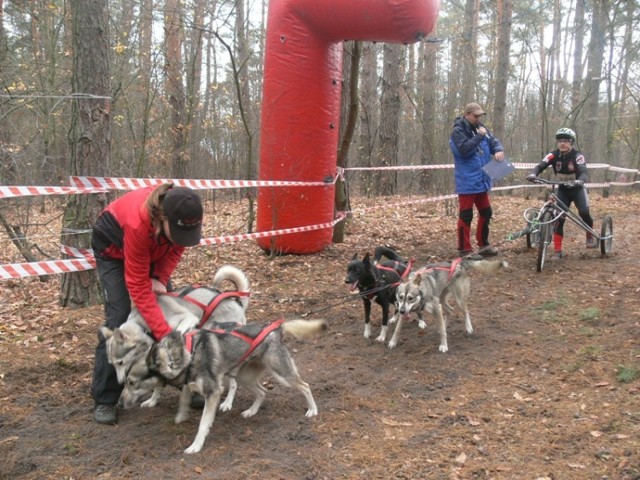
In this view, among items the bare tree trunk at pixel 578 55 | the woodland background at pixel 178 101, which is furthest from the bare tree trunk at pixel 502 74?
the bare tree trunk at pixel 578 55

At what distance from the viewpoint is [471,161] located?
27.9 feet

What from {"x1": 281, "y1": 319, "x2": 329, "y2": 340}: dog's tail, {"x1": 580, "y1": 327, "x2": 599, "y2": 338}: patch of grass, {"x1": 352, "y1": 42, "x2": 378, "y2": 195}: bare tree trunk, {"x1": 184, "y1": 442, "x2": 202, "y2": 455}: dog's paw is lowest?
{"x1": 184, "y1": 442, "x2": 202, "y2": 455}: dog's paw

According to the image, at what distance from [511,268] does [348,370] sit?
A: 443cm

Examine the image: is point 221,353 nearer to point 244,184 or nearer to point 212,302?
point 212,302

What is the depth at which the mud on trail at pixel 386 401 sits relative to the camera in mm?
3418

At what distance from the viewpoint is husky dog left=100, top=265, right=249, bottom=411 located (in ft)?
11.5

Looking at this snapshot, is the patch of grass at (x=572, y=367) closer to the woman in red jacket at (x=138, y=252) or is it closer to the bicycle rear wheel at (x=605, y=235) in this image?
the woman in red jacket at (x=138, y=252)

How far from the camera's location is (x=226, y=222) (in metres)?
12.5

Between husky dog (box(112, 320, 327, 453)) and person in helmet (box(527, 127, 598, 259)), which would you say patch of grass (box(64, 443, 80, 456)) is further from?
person in helmet (box(527, 127, 598, 259))

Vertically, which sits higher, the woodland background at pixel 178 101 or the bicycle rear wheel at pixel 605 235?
the woodland background at pixel 178 101

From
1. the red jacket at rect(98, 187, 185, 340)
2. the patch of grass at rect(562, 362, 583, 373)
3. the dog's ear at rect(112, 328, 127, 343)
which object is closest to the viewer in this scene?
the dog's ear at rect(112, 328, 127, 343)

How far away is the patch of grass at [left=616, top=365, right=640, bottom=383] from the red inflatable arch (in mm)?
5474

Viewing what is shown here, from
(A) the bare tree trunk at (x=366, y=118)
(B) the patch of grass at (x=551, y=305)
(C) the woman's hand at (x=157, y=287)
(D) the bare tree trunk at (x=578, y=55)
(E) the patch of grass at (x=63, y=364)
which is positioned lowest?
(E) the patch of grass at (x=63, y=364)

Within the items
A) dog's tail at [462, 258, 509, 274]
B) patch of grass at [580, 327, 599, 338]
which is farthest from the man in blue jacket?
patch of grass at [580, 327, 599, 338]
